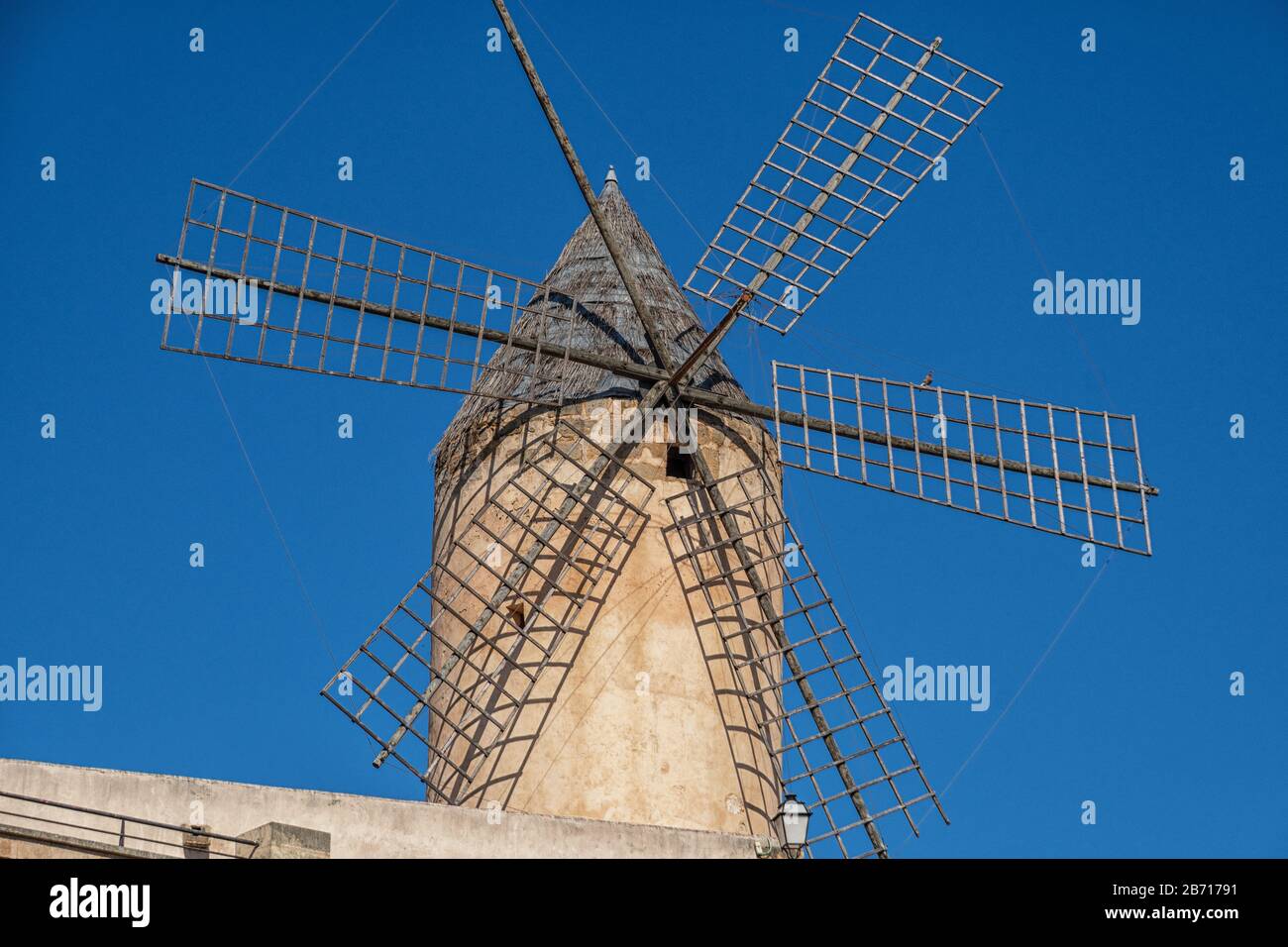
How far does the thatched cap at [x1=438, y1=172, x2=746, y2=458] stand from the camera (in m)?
14.5

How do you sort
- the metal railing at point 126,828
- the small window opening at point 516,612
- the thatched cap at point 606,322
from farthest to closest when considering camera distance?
1. the thatched cap at point 606,322
2. the small window opening at point 516,612
3. the metal railing at point 126,828

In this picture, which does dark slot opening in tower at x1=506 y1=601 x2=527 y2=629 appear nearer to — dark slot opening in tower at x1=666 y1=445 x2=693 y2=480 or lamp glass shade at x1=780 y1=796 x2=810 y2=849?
dark slot opening in tower at x1=666 y1=445 x2=693 y2=480

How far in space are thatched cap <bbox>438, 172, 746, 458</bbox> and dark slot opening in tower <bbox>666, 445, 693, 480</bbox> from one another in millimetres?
403

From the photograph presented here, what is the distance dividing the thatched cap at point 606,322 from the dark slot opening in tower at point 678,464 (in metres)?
0.40

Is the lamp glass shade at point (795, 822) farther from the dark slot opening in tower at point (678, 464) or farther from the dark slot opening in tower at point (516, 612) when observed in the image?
the dark slot opening in tower at point (678, 464)

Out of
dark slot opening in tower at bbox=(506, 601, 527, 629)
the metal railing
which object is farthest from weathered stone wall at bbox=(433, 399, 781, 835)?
the metal railing

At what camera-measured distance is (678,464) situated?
47.1 feet

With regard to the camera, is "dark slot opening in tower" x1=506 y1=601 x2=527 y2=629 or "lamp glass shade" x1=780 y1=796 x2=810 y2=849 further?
"dark slot opening in tower" x1=506 y1=601 x2=527 y2=629

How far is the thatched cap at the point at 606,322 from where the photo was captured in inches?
571

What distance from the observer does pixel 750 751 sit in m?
13.8

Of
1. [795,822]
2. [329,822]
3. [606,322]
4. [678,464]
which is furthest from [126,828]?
[606,322]

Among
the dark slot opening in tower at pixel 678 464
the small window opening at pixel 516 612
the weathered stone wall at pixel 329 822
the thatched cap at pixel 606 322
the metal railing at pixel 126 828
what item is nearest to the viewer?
the metal railing at pixel 126 828

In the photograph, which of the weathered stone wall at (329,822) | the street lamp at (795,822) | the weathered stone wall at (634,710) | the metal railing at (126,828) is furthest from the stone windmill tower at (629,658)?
the metal railing at (126,828)
